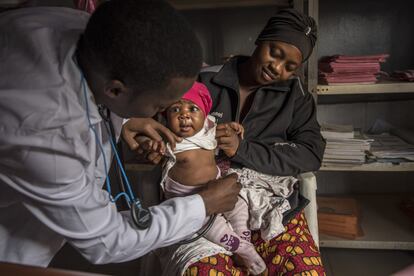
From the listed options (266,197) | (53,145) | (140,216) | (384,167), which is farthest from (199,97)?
(384,167)

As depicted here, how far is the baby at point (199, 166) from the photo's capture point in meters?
1.39

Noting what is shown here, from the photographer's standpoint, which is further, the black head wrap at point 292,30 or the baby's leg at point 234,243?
the black head wrap at point 292,30

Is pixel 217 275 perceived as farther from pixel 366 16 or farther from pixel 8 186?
pixel 366 16

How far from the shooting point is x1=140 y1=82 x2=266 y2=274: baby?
1387 mm

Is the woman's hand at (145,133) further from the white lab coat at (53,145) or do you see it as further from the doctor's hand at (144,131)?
→ the white lab coat at (53,145)

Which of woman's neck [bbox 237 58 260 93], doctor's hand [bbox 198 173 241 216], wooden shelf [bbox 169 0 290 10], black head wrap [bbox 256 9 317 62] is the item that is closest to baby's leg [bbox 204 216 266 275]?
doctor's hand [bbox 198 173 241 216]

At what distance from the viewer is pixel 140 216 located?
0.97m

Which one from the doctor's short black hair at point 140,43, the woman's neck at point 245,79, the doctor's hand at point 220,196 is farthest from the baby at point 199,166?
the doctor's short black hair at point 140,43

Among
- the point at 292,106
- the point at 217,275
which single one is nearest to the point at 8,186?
the point at 217,275

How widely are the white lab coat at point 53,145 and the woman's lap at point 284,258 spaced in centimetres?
40

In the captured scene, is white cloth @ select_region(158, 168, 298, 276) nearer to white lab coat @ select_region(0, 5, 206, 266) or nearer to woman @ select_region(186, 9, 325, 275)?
woman @ select_region(186, 9, 325, 275)

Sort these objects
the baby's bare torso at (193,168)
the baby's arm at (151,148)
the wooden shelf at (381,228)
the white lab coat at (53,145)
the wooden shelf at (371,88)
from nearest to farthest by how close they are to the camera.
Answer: the white lab coat at (53,145), the baby's arm at (151,148), the baby's bare torso at (193,168), the wooden shelf at (371,88), the wooden shelf at (381,228)

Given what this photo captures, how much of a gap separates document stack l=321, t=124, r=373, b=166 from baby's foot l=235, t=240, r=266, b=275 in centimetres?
84

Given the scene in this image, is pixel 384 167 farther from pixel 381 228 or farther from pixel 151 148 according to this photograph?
pixel 151 148
